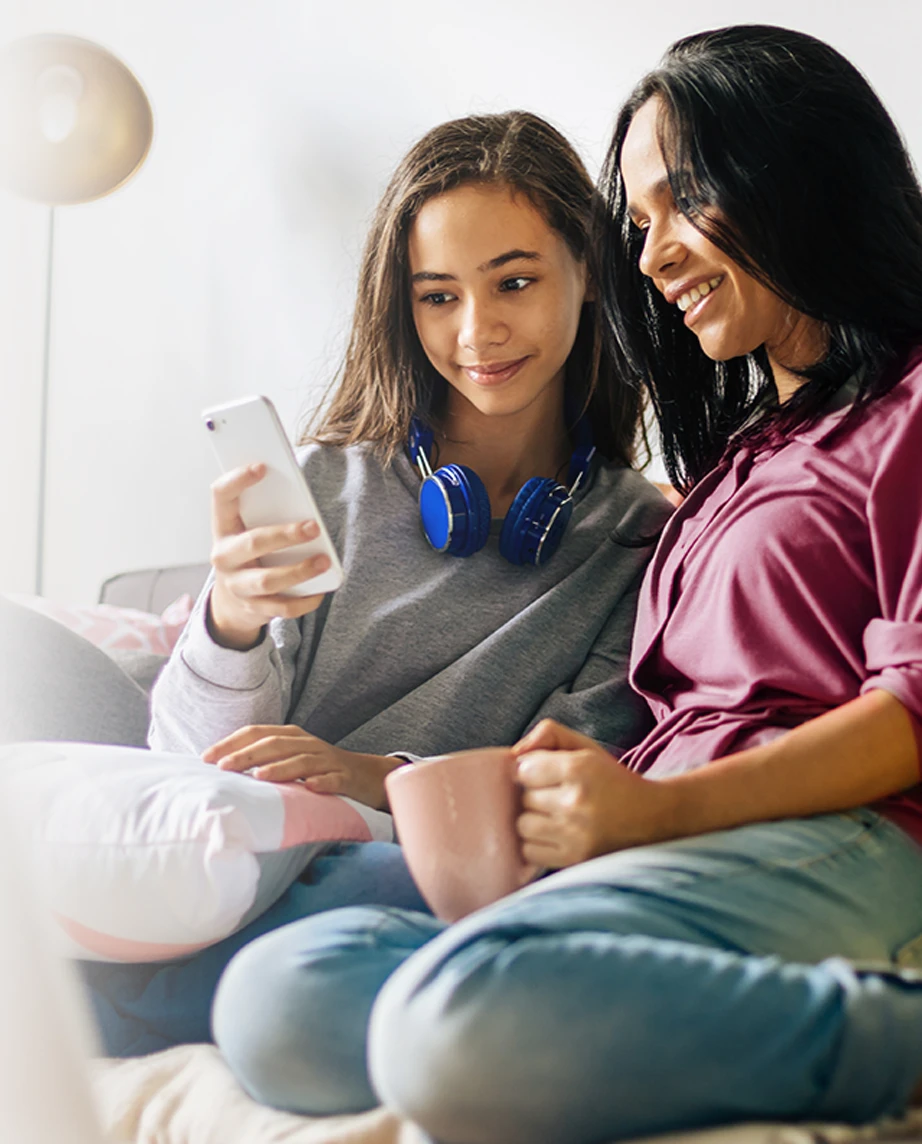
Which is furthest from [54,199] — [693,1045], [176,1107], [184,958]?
[693,1045]

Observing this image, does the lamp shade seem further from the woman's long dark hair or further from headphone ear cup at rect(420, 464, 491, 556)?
the woman's long dark hair

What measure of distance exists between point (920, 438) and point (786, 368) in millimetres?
211

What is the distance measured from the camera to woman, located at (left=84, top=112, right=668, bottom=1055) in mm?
1118

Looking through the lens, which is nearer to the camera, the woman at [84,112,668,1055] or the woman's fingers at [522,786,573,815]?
the woman's fingers at [522,786,573,815]

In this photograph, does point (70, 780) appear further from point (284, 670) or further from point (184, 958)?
point (284, 670)

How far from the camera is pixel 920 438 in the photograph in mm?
835

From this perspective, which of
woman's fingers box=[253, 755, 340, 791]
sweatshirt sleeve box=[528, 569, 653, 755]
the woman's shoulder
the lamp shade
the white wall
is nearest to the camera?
woman's fingers box=[253, 755, 340, 791]

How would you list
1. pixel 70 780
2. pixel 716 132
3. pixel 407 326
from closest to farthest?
pixel 70 780 < pixel 716 132 < pixel 407 326

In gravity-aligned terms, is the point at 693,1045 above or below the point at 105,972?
above

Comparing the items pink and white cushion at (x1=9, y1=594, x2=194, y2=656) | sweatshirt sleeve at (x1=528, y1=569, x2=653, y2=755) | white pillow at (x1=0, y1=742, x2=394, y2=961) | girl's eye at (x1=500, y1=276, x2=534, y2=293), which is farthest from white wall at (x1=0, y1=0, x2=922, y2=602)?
white pillow at (x1=0, y1=742, x2=394, y2=961)

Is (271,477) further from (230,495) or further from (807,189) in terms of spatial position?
(807,189)

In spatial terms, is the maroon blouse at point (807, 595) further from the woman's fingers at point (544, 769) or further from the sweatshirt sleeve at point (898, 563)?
the woman's fingers at point (544, 769)

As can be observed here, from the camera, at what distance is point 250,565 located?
3.14 ft

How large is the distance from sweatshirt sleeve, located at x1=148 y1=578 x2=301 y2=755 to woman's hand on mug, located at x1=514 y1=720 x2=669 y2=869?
0.37 m
